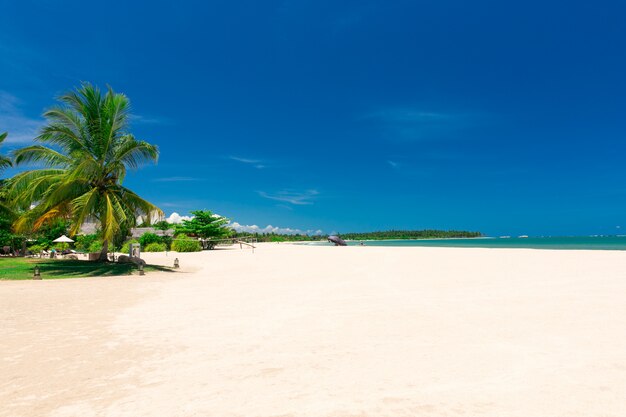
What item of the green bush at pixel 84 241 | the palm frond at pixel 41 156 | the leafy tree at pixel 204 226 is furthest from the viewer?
the leafy tree at pixel 204 226

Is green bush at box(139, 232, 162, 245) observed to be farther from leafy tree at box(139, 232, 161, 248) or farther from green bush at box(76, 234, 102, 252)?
green bush at box(76, 234, 102, 252)

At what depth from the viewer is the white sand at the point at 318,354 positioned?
3484 millimetres

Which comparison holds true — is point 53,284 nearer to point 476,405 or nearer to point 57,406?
point 57,406

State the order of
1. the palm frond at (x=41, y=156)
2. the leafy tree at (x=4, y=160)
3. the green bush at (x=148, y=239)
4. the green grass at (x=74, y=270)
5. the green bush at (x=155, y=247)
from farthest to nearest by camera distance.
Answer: the green bush at (x=148, y=239) → the green bush at (x=155, y=247) → the leafy tree at (x=4, y=160) → the palm frond at (x=41, y=156) → the green grass at (x=74, y=270)

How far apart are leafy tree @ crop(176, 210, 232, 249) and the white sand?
3581 centimetres

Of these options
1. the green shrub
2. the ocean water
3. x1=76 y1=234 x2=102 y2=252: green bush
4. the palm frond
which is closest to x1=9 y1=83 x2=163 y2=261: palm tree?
the palm frond

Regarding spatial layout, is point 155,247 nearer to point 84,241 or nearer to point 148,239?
point 148,239

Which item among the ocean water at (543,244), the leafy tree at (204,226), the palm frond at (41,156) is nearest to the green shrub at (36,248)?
the leafy tree at (204,226)

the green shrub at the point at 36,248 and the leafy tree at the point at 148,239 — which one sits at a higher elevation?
the leafy tree at the point at 148,239

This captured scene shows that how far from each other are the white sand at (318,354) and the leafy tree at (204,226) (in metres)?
35.8

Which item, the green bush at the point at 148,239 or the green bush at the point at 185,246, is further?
the green bush at the point at 148,239

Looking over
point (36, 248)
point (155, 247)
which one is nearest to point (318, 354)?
point (36, 248)

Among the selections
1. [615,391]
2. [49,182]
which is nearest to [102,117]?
[49,182]

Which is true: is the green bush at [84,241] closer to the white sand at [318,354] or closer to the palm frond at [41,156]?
the palm frond at [41,156]
